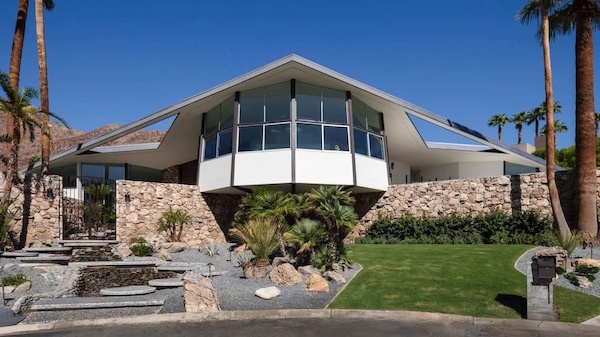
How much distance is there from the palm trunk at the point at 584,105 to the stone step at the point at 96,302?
592 inches

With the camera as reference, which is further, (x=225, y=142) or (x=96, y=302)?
(x=225, y=142)

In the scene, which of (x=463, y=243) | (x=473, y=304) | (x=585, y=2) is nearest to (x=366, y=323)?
(x=473, y=304)

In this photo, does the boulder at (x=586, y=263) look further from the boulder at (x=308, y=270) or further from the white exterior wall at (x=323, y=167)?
the white exterior wall at (x=323, y=167)

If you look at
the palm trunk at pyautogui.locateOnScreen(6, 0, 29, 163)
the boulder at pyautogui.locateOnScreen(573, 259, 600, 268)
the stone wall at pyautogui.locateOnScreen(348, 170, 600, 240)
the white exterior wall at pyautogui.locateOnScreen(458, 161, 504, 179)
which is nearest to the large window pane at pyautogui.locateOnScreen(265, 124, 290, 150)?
the stone wall at pyautogui.locateOnScreen(348, 170, 600, 240)

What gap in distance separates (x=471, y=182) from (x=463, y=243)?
11.2ft

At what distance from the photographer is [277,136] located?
65.1 ft

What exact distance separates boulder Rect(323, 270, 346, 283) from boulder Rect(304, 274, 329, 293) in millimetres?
541

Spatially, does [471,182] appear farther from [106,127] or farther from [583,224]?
[106,127]

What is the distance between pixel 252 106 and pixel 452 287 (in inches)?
524

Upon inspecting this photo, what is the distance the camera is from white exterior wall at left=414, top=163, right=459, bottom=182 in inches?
1164

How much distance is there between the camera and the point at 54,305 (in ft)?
30.8

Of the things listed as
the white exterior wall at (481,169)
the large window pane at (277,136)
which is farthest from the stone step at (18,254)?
the white exterior wall at (481,169)

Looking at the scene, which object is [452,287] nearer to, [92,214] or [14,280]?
[14,280]

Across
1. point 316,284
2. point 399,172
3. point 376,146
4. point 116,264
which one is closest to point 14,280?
point 116,264
